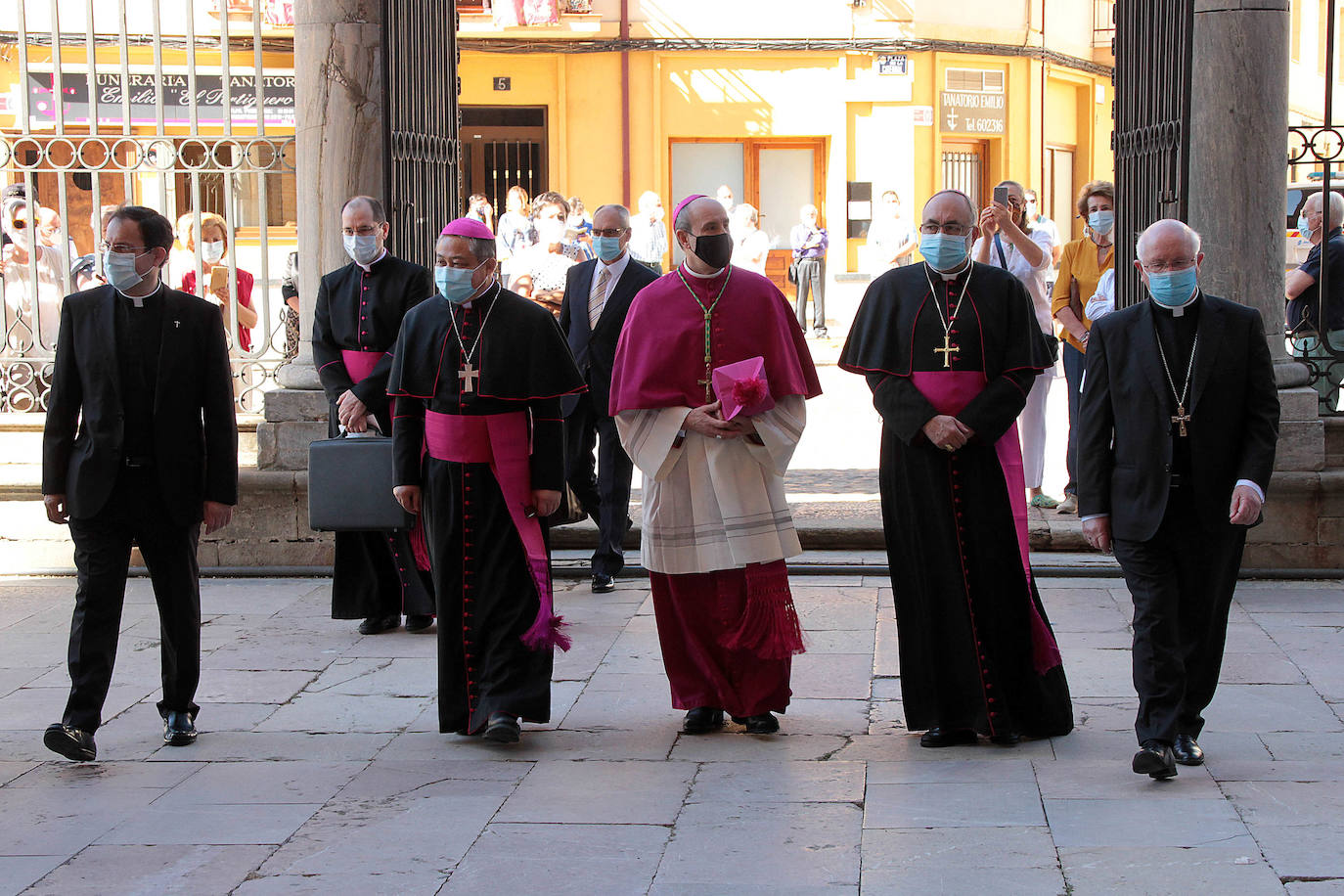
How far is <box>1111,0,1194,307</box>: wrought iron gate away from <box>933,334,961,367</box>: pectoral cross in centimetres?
330

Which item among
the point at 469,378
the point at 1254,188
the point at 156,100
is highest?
the point at 156,100

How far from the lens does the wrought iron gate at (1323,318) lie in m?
8.50

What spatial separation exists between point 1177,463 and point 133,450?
3298mm

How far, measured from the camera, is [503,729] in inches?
223


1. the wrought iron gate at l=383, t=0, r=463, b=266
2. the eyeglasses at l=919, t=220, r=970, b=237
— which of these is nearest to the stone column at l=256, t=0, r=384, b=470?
the wrought iron gate at l=383, t=0, r=463, b=266

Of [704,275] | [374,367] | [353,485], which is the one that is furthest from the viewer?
[374,367]

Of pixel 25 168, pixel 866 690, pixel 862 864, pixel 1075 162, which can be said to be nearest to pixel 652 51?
pixel 1075 162

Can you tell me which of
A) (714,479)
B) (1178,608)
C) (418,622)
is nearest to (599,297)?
(418,622)

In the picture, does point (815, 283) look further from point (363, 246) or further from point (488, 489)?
point (488, 489)

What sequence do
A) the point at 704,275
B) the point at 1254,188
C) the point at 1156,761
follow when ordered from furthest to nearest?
the point at 1254,188, the point at 704,275, the point at 1156,761

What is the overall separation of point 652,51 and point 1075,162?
783cm

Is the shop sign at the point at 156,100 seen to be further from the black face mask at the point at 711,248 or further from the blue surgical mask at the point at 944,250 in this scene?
the blue surgical mask at the point at 944,250

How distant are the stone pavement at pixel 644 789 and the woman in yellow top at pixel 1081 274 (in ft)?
7.81

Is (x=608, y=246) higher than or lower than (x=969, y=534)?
higher
